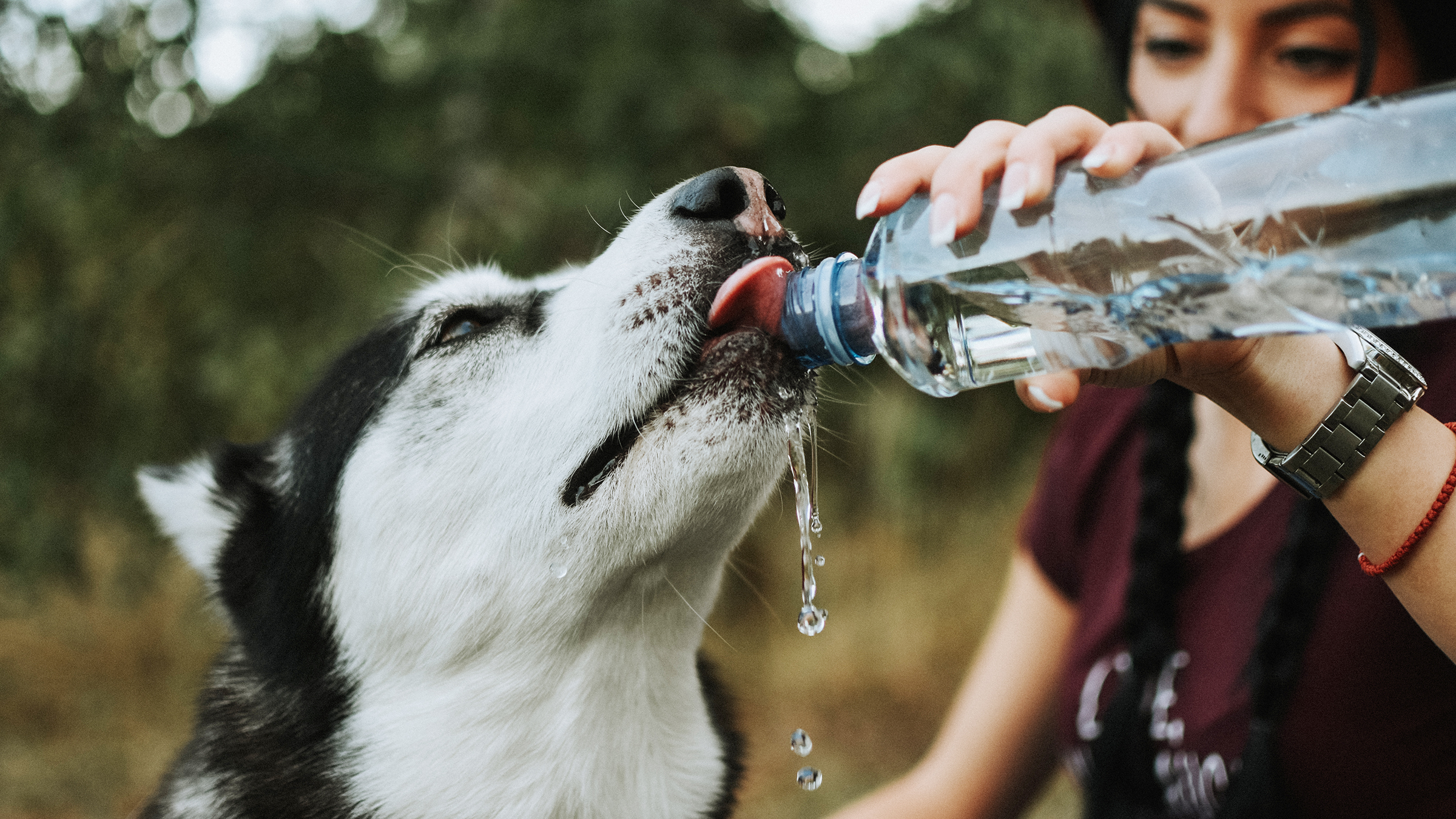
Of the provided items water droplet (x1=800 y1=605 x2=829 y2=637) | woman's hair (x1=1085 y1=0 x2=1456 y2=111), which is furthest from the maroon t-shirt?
water droplet (x1=800 y1=605 x2=829 y2=637)

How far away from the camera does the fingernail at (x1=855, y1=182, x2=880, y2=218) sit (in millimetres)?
1258

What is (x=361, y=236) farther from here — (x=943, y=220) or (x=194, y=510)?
(x=943, y=220)

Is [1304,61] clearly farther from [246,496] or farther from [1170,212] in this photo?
[246,496]

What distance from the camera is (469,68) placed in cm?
481

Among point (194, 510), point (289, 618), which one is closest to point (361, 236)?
point (194, 510)

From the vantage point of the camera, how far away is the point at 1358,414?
47.4 inches

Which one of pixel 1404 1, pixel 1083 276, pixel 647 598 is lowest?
pixel 1404 1

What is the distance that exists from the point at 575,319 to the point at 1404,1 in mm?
1697

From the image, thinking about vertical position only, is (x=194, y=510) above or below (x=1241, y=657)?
above

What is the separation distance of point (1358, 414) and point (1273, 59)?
113cm

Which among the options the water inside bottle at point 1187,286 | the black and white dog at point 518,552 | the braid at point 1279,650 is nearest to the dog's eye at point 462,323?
the black and white dog at point 518,552

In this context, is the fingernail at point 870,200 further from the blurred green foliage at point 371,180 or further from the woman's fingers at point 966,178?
the blurred green foliage at point 371,180

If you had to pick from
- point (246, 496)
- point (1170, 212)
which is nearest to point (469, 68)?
point (246, 496)

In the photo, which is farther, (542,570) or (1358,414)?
(542,570)
